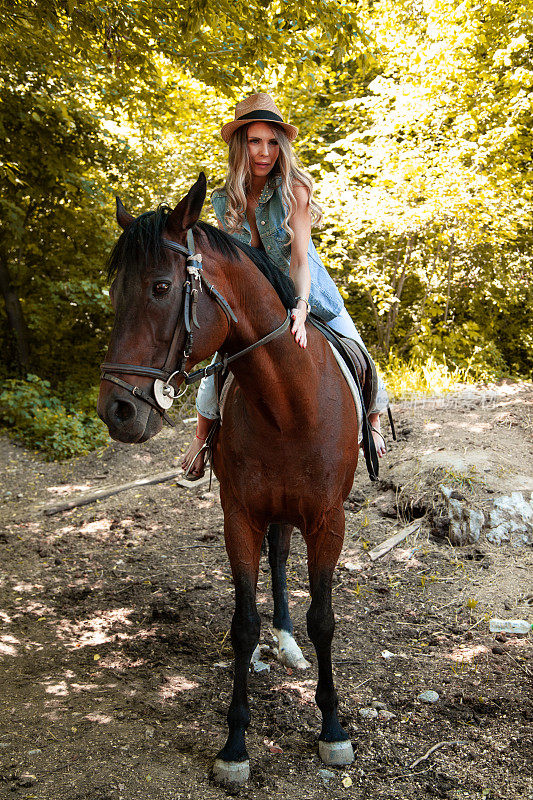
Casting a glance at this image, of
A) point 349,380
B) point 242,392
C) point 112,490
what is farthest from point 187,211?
point 112,490

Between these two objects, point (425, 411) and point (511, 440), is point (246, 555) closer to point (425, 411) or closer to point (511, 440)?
point (511, 440)

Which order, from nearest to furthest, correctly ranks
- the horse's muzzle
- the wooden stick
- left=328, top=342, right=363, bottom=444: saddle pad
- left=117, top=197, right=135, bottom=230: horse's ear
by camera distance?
the horse's muzzle
left=117, top=197, right=135, bottom=230: horse's ear
left=328, top=342, right=363, bottom=444: saddle pad
the wooden stick

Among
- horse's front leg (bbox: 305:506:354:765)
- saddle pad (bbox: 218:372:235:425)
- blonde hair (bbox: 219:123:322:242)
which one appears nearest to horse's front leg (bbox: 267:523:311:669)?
horse's front leg (bbox: 305:506:354:765)

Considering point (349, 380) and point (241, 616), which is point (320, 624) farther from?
point (349, 380)

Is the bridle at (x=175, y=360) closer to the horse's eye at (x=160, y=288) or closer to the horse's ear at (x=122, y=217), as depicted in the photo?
the horse's eye at (x=160, y=288)

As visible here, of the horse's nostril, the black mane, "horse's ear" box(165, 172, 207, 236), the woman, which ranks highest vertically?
the woman

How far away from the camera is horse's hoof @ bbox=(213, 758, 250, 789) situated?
8.23 feet

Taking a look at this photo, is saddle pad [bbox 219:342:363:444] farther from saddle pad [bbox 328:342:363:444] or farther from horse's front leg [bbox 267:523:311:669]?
horse's front leg [bbox 267:523:311:669]

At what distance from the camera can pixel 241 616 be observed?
8.79 feet

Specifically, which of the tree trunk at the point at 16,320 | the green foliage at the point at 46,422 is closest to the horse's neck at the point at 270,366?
the green foliage at the point at 46,422

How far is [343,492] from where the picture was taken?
9.59ft

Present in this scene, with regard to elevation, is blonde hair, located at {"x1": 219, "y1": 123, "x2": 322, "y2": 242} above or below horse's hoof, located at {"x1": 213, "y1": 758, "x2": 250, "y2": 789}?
above

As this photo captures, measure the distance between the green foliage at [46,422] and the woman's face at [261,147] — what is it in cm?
639

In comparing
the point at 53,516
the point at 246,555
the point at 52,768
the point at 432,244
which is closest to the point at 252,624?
the point at 246,555
